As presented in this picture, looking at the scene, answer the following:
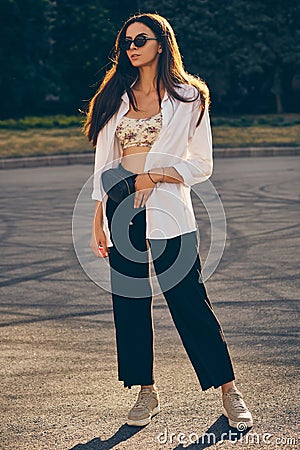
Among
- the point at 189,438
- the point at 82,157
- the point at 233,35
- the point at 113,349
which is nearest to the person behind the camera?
the point at 189,438

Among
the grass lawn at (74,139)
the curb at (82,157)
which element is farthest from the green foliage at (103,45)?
the curb at (82,157)

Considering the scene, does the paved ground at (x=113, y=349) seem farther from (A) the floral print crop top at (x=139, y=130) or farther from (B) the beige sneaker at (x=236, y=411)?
(A) the floral print crop top at (x=139, y=130)

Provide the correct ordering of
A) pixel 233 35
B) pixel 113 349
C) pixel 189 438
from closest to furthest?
1. pixel 189 438
2. pixel 113 349
3. pixel 233 35

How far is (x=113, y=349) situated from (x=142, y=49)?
6.61 feet

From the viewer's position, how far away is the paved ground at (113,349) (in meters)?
4.07

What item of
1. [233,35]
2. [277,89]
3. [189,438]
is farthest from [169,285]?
[277,89]

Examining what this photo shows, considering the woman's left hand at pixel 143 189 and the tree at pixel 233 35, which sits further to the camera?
the tree at pixel 233 35

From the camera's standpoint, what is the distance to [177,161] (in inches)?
161

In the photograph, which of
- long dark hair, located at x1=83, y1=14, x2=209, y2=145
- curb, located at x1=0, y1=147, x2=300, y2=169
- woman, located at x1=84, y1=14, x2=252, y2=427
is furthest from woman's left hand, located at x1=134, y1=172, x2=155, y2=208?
curb, located at x1=0, y1=147, x2=300, y2=169

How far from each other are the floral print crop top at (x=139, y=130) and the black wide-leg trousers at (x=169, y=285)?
0.82 ft

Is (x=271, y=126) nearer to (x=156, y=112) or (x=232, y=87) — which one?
(x=232, y=87)

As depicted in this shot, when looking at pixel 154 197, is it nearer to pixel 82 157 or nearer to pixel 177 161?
pixel 177 161

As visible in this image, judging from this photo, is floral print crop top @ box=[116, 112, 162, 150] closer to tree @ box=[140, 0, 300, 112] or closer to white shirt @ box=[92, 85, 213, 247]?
white shirt @ box=[92, 85, 213, 247]

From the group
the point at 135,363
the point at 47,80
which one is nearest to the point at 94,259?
the point at 135,363
